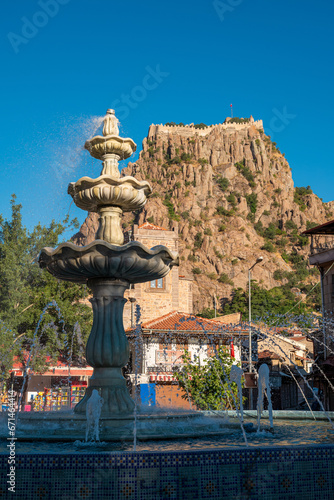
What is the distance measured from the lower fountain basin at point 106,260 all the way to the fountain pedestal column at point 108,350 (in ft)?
0.96

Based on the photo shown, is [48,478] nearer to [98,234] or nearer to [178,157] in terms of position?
[98,234]

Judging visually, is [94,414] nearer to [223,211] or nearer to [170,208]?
[170,208]

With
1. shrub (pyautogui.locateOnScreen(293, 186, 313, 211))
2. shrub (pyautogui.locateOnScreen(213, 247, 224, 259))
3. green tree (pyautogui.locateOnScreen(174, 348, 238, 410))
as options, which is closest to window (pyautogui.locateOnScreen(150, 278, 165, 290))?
green tree (pyautogui.locateOnScreen(174, 348, 238, 410))

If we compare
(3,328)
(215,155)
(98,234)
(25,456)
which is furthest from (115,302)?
(215,155)

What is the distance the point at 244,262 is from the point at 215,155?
32.5 meters

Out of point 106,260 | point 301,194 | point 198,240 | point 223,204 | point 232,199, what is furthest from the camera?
point 301,194

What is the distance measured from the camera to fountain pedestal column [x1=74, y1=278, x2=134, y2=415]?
790 cm

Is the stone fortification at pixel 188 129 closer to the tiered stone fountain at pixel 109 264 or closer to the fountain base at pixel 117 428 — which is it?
the tiered stone fountain at pixel 109 264

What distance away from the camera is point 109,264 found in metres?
7.95

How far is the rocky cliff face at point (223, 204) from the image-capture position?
94.6m

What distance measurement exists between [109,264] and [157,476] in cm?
431

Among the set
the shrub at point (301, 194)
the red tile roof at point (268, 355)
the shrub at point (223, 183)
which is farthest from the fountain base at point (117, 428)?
the shrub at point (301, 194)

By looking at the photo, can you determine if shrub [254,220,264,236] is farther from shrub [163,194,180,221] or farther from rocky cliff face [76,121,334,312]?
shrub [163,194,180,221]

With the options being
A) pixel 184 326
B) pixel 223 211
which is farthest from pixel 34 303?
pixel 223 211
